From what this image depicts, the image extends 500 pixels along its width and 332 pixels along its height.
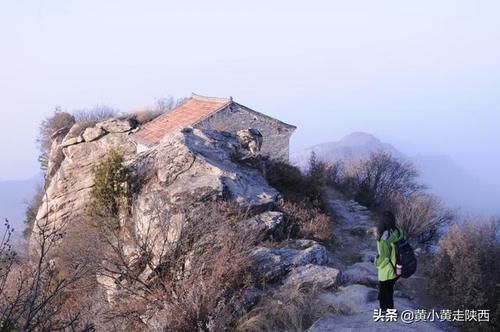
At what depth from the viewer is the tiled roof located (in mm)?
22266

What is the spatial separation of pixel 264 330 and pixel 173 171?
6450 mm

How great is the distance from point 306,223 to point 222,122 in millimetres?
9993

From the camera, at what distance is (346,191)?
2330 centimetres

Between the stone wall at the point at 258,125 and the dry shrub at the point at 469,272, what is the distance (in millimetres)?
11735

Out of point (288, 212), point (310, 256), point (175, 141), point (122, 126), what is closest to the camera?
point (310, 256)

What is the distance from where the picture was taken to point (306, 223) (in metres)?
13.4

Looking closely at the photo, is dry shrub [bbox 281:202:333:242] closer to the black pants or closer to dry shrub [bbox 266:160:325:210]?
dry shrub [bbox 266:160:325:210]

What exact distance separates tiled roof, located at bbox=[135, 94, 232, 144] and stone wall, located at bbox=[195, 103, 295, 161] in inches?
13.1

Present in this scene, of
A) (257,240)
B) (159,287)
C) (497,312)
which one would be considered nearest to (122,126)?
(257,240)

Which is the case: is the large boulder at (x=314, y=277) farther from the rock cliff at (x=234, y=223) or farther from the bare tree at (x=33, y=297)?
the bare tree at (x=33, y=297)

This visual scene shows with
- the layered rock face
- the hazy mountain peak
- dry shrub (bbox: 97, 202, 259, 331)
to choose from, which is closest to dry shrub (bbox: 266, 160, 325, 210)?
the layered rock face

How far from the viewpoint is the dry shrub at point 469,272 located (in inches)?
362

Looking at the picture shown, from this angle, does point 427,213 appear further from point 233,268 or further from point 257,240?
point 233,268

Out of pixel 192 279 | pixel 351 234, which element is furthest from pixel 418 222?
pixel 192 279
